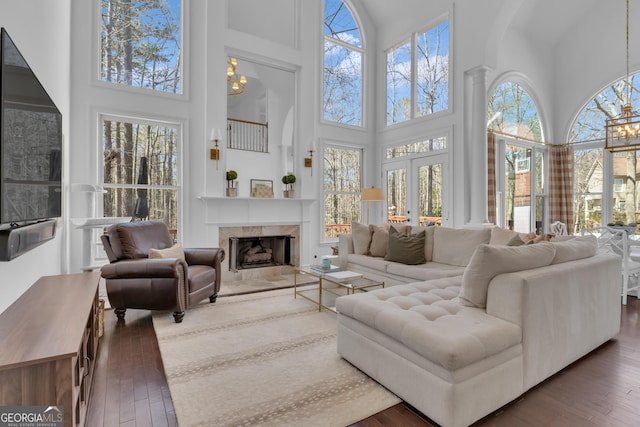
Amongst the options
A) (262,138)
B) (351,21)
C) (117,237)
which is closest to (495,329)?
(117,237)

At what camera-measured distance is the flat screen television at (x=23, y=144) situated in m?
1.47

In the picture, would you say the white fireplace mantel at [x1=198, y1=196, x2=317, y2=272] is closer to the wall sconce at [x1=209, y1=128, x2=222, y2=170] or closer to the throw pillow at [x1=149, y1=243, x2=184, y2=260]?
the wall sconce at [x1=209, y1=128, x2=222, y2=170]

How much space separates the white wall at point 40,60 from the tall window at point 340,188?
158 inches

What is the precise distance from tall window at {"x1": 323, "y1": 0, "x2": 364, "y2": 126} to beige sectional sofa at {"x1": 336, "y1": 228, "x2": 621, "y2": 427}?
4819mm

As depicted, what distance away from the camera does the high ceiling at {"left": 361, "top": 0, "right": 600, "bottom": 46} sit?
6293 millimetres

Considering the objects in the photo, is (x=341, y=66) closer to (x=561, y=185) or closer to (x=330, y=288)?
(x=330, y=288)

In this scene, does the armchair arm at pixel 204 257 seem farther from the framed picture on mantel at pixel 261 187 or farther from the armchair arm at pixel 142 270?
the framed picture on mantel at pixel 261 187

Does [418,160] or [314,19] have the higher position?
[314,19]

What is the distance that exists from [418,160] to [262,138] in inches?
114

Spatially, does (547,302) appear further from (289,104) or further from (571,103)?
(571,103)

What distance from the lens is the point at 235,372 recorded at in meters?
2.26

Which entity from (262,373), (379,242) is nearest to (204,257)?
(262,373)

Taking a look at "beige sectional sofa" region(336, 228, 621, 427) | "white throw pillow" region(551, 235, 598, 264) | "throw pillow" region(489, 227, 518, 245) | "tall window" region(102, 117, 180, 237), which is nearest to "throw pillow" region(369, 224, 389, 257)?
"throw pillow" region(489, 227, 518, 245)

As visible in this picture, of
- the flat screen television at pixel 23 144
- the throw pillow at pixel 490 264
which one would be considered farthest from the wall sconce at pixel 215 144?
the throw pillow at pixel 490 264
